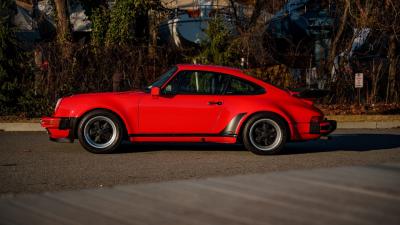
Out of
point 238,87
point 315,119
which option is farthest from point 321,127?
point 238,87

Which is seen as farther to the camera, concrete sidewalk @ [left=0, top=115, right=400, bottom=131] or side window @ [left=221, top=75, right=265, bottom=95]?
concrete sidewalk @ [left=0, top=115, right=400, bottom=131]

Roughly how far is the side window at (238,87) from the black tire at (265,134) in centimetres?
47

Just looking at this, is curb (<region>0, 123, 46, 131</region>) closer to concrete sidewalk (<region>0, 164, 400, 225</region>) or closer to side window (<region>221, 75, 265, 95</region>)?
side window (<region>221, 75, 265, 95</region>)

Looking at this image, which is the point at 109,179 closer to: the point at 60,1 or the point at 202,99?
the point at 202,99

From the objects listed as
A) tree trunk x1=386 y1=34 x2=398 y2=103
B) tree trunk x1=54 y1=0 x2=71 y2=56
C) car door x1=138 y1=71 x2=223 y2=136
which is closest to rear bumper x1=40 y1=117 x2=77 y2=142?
car door x1=138 y1=71 x2=223 y2=136

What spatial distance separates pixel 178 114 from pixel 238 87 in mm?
1017

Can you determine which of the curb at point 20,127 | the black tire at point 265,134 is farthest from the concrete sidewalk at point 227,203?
the curb at point 20,127

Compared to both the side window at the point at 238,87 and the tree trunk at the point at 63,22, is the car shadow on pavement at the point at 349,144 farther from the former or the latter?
the tree trunk at the point at 63,22

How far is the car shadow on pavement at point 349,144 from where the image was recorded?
1068cm

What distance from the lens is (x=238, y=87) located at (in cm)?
987

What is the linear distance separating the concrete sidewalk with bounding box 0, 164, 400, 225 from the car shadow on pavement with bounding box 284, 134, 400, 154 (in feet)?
10.0

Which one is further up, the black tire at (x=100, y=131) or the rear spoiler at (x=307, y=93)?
the rear spoiler at (x=307, y=93)

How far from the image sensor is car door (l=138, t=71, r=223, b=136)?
9609mm

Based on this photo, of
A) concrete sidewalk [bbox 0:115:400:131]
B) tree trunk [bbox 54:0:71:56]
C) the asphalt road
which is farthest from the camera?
tree trunk [bbox 54:0:71:56]
